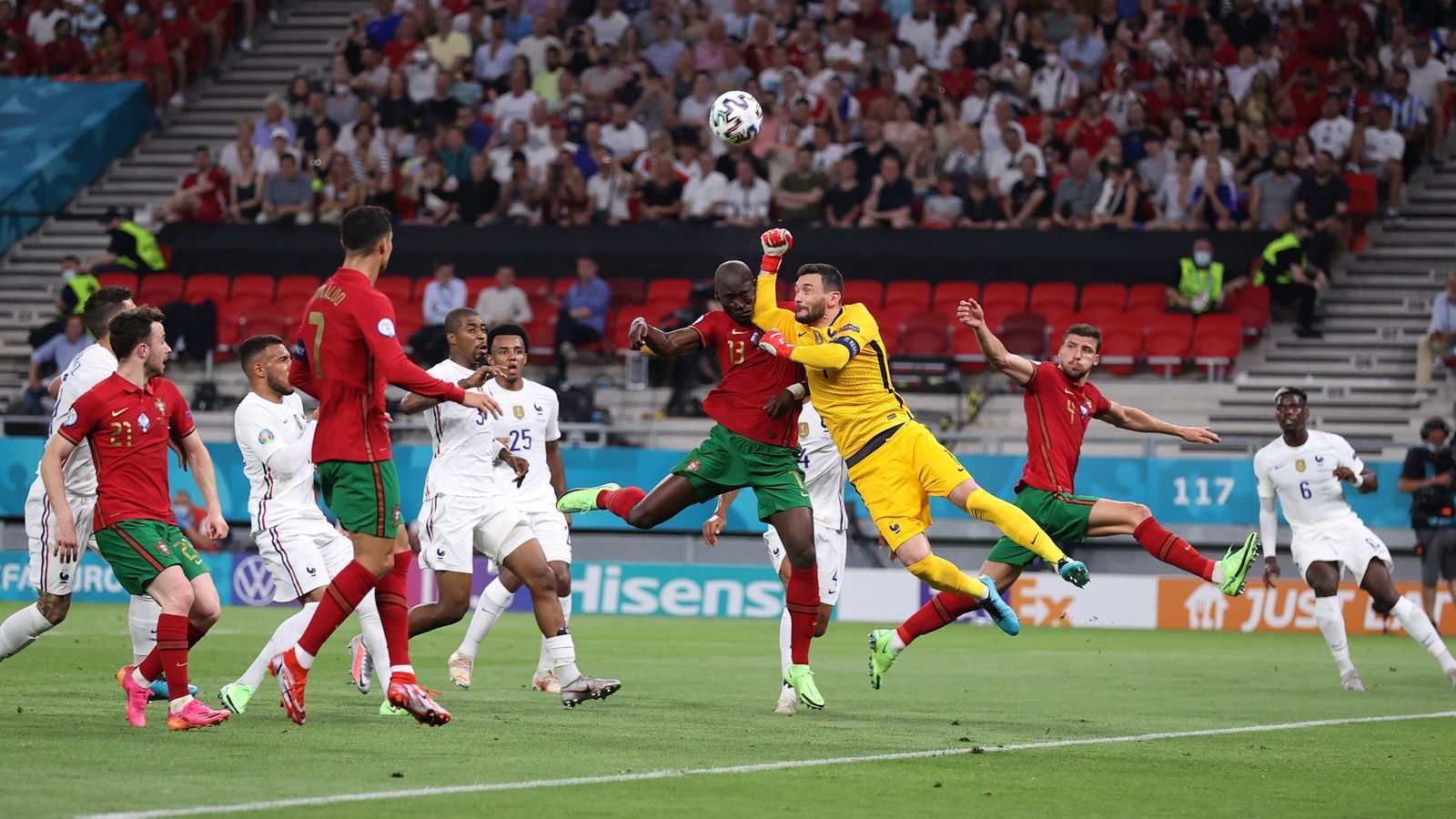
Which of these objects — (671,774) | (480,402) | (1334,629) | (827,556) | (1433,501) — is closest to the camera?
(671,774)

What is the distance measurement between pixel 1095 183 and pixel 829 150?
3756mm

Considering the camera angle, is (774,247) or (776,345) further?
A: (774,247)

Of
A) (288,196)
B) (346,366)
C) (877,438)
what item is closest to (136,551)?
(346,366)

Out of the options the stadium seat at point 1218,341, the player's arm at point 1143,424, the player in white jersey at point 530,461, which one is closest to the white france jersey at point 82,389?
the player in white jersey at point 530,461

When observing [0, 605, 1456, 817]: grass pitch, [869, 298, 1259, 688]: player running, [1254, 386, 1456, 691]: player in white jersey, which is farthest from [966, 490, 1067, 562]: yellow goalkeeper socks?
[1254, 386, 1456, 691]: player in white jersey

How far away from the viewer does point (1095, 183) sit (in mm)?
24812

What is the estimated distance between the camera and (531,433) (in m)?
12.0

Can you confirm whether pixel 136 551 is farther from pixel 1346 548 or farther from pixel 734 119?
pixel 1346 548

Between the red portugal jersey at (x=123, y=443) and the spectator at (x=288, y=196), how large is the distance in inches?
727

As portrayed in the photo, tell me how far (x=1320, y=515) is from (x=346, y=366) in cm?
848

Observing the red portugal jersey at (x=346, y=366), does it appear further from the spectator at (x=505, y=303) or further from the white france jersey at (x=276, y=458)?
the spectator at (x=505, y=303)

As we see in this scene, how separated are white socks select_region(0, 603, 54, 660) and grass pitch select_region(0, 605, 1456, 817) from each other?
350 mm

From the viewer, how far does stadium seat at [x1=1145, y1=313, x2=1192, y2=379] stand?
77.4ft

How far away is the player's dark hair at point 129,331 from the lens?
9.21 meters
